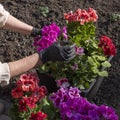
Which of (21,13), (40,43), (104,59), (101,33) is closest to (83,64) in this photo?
(104,59)

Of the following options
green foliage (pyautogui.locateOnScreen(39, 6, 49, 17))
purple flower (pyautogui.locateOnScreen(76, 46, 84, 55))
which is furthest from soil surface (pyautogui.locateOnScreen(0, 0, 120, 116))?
purple flower (pyautogui.locateOnScreen(76, 46, 84, 55))

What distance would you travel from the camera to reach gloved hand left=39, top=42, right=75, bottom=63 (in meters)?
2.57

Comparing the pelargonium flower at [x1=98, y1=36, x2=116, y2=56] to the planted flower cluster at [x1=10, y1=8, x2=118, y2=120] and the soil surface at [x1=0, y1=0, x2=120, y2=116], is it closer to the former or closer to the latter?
the planted flower cluster at [x1=10, y1=8, x2=118, y2=120]

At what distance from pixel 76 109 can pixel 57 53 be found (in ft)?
1.39

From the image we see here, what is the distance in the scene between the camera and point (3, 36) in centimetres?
391

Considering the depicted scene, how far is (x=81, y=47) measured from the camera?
2916mm

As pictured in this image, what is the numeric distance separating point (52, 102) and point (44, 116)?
0.29m

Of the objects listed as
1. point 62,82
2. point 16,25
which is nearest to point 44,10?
point 16,25

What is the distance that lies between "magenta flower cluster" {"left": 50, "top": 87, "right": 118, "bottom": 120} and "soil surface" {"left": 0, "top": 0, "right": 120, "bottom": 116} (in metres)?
0.85

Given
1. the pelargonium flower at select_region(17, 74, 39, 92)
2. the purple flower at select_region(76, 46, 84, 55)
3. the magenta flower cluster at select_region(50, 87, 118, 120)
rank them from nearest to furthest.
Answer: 1. the magenta flower cluster at select_region(50, 87, 118, 120)
2. the pelargonium flower at select_region(17, 74, 39, 92)
3. the purple flower at select_region(76, 46, 84, 55)

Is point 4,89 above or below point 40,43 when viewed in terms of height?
below

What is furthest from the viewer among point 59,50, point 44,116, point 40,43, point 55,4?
point 55,4

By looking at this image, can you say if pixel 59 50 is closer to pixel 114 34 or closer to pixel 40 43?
pixel 40 43

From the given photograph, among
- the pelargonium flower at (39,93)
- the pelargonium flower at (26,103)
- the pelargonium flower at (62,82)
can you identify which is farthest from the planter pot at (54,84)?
the pelargonium flower at (26,103)
